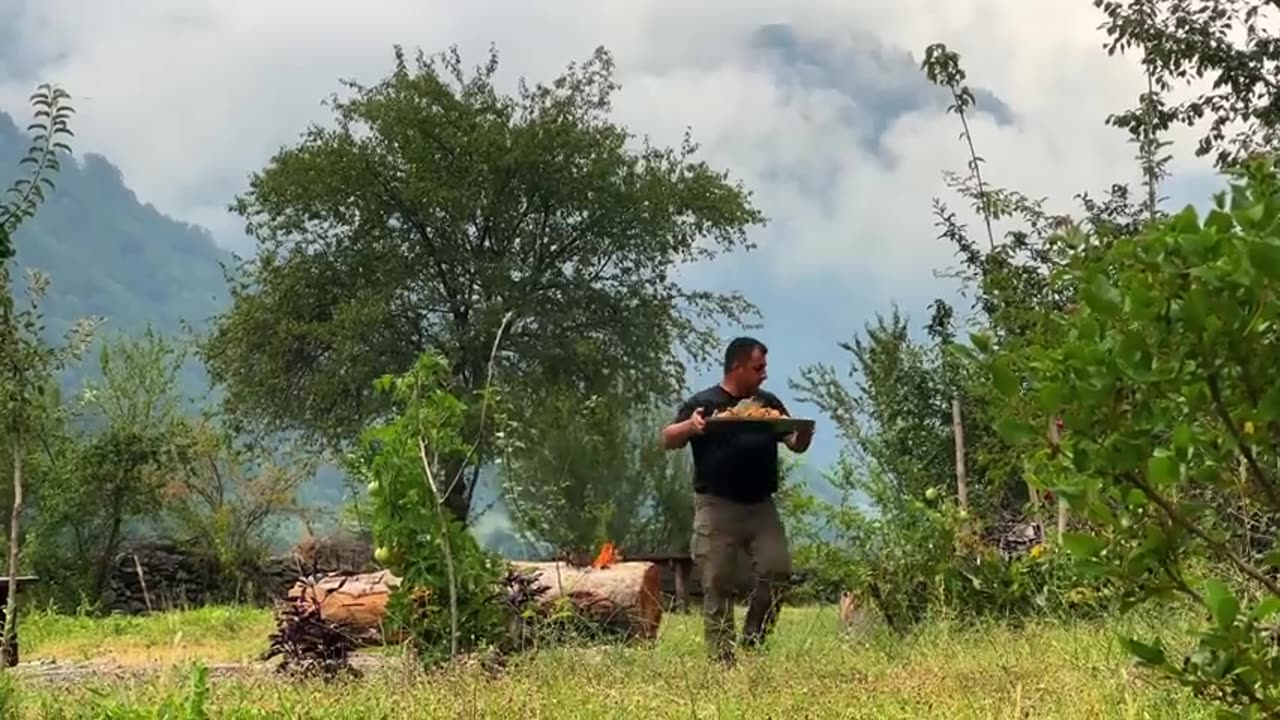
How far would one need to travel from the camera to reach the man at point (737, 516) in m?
6.79

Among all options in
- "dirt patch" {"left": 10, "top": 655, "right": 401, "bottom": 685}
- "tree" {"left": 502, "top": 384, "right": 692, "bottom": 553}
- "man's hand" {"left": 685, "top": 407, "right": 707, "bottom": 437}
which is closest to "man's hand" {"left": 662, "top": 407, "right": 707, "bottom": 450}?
"man's hand" {"left": 685, "top": 407, "right": 707, "bottom": 437}

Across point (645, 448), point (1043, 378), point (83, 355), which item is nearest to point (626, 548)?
point (645, 448)

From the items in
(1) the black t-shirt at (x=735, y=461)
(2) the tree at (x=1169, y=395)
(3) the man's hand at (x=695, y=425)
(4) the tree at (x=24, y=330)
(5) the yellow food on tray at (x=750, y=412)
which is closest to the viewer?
(2) the tree at (x=1169, y=395)

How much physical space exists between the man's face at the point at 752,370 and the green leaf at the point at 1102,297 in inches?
212

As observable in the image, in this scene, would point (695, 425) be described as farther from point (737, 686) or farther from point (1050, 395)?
point (1050, 395)

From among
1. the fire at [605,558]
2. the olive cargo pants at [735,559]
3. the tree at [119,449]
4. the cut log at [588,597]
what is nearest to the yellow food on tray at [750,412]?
the olive cargo pants at [735,559]

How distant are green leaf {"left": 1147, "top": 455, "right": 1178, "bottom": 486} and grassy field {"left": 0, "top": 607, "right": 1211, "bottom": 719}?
6.89ft

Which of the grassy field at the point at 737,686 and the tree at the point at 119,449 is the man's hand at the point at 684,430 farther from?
the tree at the point at 119,449

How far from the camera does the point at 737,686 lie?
15.5ft

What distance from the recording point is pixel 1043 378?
5.67 ft

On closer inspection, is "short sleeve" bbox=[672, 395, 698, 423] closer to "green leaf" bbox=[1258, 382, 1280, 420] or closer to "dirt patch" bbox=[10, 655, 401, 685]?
"dirt patch" bbox=[10, 655, 401, 685]

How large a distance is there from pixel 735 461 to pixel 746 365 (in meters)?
0.50

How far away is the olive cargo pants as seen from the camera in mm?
6809

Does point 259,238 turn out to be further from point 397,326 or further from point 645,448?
point 645,448
